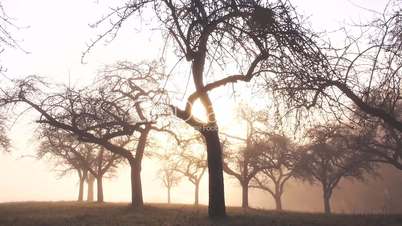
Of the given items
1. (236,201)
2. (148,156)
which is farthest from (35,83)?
(236,201)

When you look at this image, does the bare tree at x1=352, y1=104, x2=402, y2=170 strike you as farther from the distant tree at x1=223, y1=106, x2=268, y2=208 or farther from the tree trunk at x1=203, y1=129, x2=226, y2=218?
the distant tree at x1=223, y1=106, x2=268, y2=208

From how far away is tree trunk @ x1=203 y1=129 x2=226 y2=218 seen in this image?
13.9 m

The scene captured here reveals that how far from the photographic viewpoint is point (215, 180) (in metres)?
14.0

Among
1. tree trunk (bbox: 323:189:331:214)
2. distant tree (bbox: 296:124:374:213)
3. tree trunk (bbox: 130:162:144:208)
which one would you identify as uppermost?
distant tree (bbox: 296:124:374:213)

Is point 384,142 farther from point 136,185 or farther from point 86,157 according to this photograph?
point 86,157

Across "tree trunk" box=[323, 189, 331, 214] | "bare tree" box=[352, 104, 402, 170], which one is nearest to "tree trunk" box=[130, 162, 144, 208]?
"bare tree" box=[352, 104, 402, 170]

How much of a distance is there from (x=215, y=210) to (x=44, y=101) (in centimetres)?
982

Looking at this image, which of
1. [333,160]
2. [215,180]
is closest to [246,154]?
[333,160]

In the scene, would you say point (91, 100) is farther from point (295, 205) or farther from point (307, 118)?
point (295, 205)

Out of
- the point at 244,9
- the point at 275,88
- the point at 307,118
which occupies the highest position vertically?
the point at 244,9

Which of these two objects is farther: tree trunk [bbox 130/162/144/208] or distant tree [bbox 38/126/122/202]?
distant tree [bbox 38/126/122/202]

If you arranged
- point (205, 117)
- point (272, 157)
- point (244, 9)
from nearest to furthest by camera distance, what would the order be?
point (244, 9) < point (205, 117) < point (272, 157)

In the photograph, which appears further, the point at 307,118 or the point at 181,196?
the point at 181,196

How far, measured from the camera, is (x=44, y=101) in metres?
18.3
